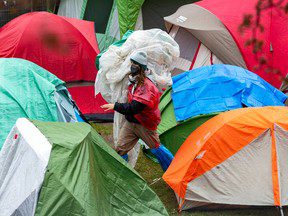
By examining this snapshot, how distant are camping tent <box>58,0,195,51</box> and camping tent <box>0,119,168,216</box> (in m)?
5.65

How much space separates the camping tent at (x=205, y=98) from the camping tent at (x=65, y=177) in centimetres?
152

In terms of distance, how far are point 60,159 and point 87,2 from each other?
7.64 metres

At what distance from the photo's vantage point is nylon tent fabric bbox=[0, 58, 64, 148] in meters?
5.81

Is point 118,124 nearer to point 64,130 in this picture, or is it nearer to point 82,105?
point 64,130

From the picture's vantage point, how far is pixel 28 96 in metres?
6.04

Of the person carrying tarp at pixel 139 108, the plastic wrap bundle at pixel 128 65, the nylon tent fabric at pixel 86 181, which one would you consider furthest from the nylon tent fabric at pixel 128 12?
the nylon tent fabric at pixel 86 181

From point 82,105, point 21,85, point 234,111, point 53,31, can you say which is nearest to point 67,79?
point 82,105

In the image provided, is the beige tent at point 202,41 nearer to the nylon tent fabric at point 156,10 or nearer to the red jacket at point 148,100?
the nylon tent fabric at point 156,10

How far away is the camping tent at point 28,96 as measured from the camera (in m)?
5.83

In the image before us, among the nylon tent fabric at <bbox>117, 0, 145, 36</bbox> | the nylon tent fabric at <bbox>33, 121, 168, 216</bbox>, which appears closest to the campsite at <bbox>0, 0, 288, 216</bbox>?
the nylon tent fabric at <bbox>33, 121, 168, 216</bbox>

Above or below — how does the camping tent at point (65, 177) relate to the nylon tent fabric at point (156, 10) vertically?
above

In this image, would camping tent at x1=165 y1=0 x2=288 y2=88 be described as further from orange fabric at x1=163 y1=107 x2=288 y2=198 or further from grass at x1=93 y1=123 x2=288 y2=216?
orange fabric at x1=163 y1=107 x2=288 y2=198

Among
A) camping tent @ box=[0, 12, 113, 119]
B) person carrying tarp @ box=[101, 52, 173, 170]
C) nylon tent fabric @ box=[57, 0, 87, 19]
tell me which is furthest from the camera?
nylon tent fabric @ box=[57, 0, 87, 19]

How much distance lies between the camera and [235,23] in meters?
8.80
